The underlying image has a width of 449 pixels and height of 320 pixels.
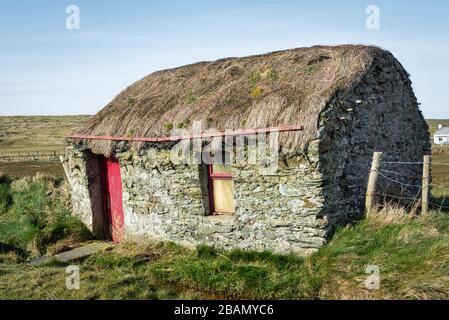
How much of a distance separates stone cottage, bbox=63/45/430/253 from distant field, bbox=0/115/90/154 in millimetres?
53105

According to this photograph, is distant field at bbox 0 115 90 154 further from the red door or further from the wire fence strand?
the wire fence strand

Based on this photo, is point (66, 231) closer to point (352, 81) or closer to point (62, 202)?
point (62, 202)

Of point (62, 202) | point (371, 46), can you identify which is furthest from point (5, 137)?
point (371, 46)

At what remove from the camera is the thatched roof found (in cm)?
854

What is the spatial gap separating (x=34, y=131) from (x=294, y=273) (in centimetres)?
8225

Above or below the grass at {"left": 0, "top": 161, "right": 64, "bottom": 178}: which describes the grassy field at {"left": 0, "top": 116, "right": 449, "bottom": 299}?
above

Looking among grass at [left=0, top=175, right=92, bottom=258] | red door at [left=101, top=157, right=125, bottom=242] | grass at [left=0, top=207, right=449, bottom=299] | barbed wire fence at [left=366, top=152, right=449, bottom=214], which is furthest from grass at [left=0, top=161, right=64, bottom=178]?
barbed wire fence at [left=366, top=152, right=449, bottom=214]

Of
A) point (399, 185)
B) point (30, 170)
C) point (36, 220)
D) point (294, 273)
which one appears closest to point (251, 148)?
point (294, 273)

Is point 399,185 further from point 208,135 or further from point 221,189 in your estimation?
point 208,135

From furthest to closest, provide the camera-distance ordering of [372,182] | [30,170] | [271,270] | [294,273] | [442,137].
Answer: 1. [442,137]
2. [30,170]
3. [372,182]
4. [271,270]
5. [294,273]

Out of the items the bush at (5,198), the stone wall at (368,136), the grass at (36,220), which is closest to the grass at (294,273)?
the stone wall at (368,136)

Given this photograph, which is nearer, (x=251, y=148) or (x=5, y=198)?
(x=251, y=148)

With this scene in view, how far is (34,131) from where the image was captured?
268 feet

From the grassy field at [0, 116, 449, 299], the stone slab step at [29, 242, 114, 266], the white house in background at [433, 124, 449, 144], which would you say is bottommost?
the white house in background at [433, 124, 449, 144]
